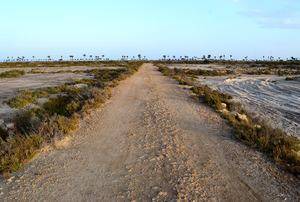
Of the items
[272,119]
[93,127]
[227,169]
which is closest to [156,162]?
[227,169]

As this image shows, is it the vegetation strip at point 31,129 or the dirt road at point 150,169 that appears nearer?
the dirt road at point 150,169

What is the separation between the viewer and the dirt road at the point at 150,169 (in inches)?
313

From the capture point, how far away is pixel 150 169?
934 cm

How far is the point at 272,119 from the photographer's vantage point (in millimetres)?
20219

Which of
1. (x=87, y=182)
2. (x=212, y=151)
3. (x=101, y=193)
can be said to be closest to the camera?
(x=101, y=193)

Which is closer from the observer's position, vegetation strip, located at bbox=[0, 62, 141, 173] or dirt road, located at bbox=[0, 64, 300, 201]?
dirt road, located at bbox=[0, 64, 300, 201]

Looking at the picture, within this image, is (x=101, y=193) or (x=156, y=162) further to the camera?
(x=156, y=162)

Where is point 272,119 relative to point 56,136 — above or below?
below

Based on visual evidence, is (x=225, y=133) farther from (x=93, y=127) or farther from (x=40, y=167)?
(x=40, y=167)

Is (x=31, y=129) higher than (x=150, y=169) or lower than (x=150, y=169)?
lower

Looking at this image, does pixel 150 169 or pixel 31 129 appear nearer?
pixel 150 169

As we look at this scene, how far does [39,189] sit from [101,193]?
1245 mm

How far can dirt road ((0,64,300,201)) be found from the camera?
7.94 metres

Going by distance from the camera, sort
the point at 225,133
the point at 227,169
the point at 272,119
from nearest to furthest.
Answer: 1. the point at 227,169
2. the point at 225,133
3. the point at 272,119
